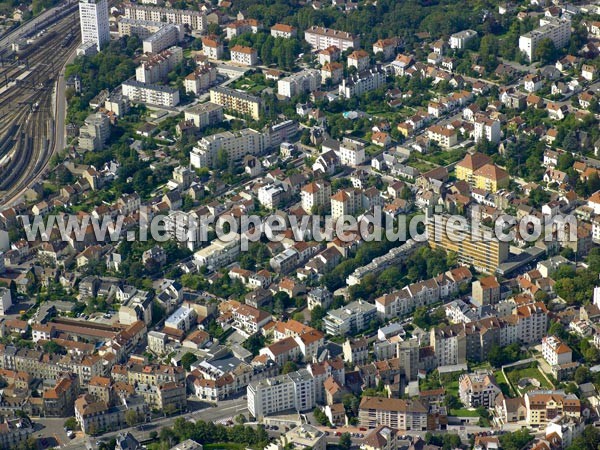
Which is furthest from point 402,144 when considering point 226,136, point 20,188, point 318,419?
point 318,419

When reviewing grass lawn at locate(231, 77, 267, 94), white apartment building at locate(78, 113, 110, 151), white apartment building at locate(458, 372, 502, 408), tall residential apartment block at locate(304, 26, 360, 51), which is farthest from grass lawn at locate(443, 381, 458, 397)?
tall residential apartment block at locate(304, 26, 360, 51)

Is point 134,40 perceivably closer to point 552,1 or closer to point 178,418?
point 552,1

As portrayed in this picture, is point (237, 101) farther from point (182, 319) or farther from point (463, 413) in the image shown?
point (463, 413)

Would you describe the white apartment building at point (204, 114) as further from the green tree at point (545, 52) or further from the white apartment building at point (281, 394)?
the white apartment building at point (281, 394)

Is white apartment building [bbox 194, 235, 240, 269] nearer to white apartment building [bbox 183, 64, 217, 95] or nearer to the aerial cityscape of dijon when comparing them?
the aerial cityscape of dijon

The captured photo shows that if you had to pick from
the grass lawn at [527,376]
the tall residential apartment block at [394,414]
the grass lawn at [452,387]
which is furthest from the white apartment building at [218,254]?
the grass lawn at [527,376]

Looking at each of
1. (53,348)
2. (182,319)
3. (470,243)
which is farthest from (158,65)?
(53,348)
